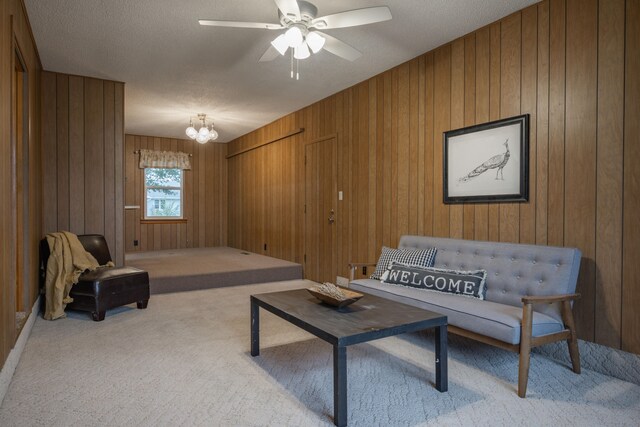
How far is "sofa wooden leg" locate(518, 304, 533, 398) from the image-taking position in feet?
7.18

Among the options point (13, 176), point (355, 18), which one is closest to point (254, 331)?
point (13, 176)

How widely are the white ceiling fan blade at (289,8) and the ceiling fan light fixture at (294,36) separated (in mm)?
77

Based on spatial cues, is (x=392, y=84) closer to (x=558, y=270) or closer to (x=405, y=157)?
(x=405, y=157)

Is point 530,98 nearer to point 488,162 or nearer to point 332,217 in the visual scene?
point 488,162

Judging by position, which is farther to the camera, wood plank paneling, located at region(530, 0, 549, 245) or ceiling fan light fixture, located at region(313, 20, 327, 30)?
wood plank paneling, located at region(530, 0, 549, 245)

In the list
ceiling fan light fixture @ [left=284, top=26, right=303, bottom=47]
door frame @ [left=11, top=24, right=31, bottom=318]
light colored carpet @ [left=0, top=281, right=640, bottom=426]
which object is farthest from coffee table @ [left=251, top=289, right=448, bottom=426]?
door frame @ [left=11, top=24, right=31, bottom=318]

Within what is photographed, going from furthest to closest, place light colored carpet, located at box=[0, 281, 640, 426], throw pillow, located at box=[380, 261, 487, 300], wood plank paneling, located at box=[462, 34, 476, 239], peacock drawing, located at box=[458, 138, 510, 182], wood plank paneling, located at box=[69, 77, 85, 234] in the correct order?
wood plank paneling, located at box=[69, 77, 85, 234], wood plank paneling, located at box=[462, 34, 476, 239], peacock drawing, located at box=[458, 138, 510, 182], throw pillow, located at box=[380, 261, 487, 300], light colored carpet, located at box=[0, 281, 640, 426]

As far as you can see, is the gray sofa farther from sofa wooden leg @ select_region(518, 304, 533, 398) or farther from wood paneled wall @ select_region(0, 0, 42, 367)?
wood paneled wall @ select_region(0, 0, 42, 367)

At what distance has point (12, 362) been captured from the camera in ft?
7.91

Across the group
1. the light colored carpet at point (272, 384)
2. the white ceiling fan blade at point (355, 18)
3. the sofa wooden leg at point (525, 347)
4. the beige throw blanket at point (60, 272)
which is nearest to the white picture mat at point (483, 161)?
the sofa wooden leg at point (525, 347)

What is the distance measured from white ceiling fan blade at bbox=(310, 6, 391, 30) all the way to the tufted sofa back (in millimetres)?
1860

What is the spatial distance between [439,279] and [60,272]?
3.36 m

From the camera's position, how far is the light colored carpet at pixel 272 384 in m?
1.95

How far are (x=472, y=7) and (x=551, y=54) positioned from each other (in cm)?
67
